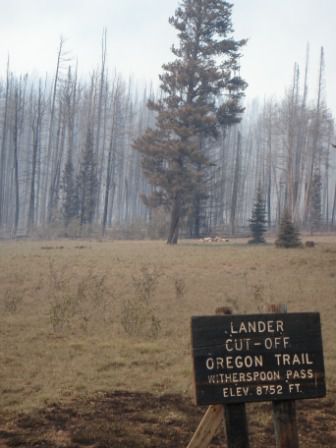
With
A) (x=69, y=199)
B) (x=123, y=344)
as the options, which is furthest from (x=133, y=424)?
(x=69, y=199)

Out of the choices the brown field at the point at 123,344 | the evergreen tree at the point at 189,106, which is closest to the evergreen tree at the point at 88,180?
the evergreen tree at the point at 189,106

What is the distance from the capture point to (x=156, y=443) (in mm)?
5547

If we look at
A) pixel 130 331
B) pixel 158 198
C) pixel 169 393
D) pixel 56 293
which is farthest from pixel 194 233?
pixel 169 393

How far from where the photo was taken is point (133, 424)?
19.9 feet

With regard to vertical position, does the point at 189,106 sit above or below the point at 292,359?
above

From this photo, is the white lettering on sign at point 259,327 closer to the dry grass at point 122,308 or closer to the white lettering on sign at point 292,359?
the white lettering on sign at point 292,359

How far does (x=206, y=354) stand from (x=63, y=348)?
5.69 m

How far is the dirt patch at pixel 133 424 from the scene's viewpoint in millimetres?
5586

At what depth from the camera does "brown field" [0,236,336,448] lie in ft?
19.6

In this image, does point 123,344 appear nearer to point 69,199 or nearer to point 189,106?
point 189,106

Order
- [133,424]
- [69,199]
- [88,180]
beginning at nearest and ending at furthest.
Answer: [133,424] → [69,199] → [88,180]

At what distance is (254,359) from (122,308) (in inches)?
340

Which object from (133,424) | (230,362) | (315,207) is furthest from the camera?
(315,207)

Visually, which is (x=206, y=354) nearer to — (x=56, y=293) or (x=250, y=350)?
(x=250, y=350)
